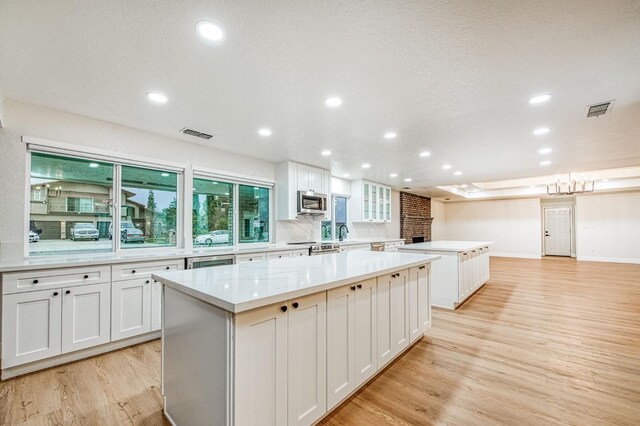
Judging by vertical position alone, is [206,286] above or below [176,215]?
below

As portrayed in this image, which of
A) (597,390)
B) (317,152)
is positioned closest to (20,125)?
(317,152)

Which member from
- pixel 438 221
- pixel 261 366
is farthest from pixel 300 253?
pixel 438 221

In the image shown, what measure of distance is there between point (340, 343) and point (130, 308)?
2390 millimetres

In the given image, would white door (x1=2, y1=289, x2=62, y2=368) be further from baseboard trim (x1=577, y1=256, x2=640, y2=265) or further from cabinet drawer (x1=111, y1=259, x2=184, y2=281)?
baseboard trim (x1=577, y1=256, x2=640, y2=265)

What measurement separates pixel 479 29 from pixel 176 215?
3.91 metres

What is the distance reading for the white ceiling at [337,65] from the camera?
156 cm

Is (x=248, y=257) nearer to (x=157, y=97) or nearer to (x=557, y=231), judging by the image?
(x=157, y=97)

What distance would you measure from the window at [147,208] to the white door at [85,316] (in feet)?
2.78

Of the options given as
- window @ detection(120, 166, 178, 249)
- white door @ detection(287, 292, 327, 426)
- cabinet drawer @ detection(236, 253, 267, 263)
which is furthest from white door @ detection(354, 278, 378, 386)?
window @ detection(120, 166, 178, 249)

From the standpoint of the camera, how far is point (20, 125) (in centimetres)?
273

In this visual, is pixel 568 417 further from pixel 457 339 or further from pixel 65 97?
pixel 65 97

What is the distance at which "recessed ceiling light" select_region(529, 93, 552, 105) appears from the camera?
2.51 m

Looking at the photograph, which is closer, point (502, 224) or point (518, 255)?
point (518, 255)

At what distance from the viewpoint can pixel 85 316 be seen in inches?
105
